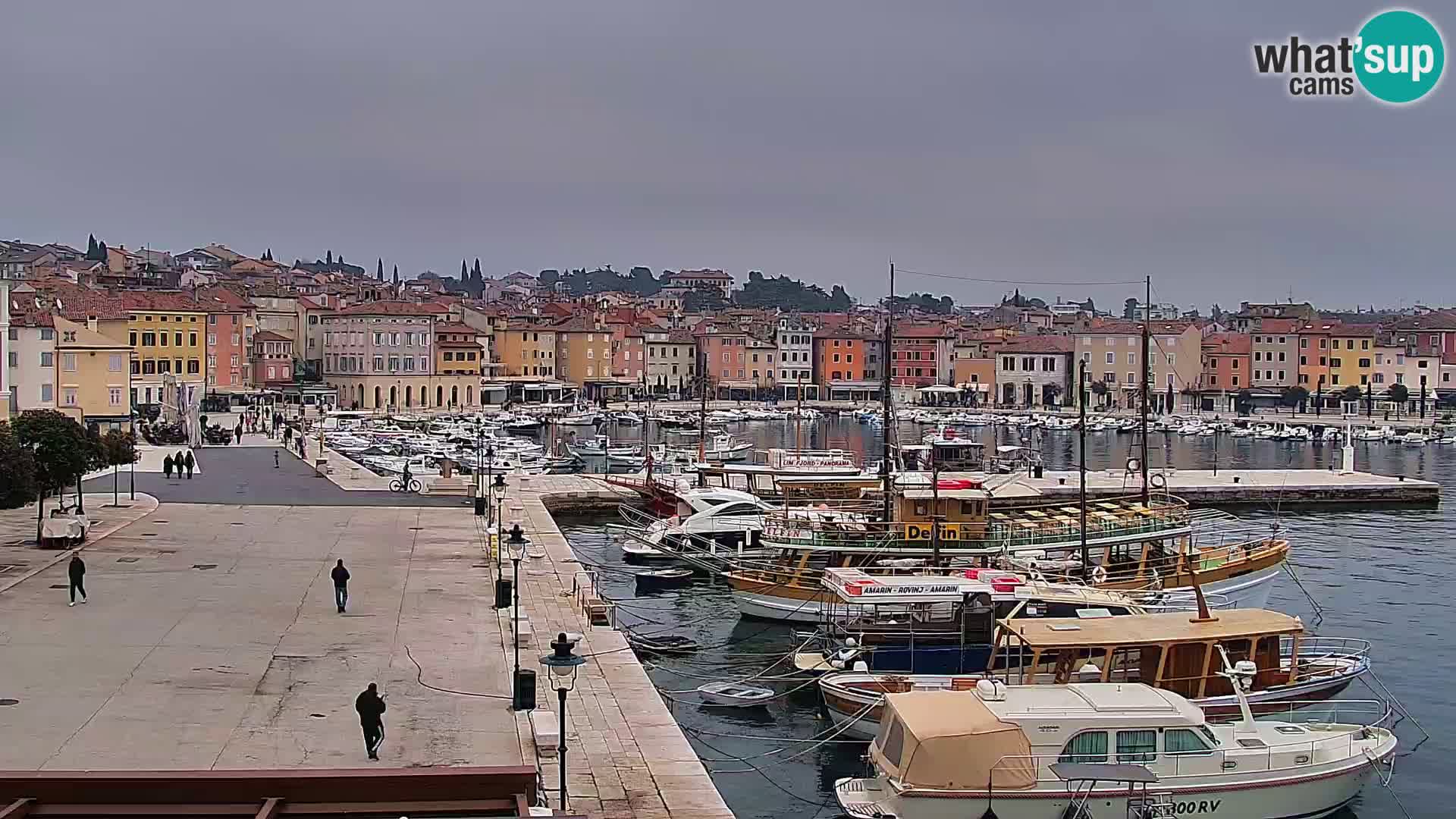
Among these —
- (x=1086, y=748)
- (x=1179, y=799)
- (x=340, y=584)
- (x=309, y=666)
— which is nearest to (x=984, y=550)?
(x=340, y=584)

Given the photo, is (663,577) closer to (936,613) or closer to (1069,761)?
(936,613)

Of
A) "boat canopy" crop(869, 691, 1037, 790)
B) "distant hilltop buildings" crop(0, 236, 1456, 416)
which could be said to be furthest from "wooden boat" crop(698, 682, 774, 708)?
"distant hilltop buildings" crop(0, 236, 1456, 416)

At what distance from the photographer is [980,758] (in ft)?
53.0

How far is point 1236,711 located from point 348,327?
99.1m

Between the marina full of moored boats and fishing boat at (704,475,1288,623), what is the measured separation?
0.05 meters

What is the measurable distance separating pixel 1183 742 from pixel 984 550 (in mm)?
14070

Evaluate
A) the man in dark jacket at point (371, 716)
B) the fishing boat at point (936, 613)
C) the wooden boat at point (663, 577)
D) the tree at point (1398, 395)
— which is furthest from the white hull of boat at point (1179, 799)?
the tree at point (1398, 395)

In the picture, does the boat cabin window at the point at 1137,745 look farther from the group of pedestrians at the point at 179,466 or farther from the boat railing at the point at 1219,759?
the group of pedestrians at the point at 179,466

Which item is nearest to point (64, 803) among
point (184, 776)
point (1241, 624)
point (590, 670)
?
point (184, 776)

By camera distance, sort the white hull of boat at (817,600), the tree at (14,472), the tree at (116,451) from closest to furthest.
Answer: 1. the white hull of boat at (817,600)
2. the tree at (14,472)
3. the tree at (116,451)

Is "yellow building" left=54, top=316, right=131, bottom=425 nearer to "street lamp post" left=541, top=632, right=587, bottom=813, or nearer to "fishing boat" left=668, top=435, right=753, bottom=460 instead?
"fishing boat" left=668, top=435, right=753, bottom=460

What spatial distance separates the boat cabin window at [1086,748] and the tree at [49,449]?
2167 cm

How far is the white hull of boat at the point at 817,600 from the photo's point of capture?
29.4 metres

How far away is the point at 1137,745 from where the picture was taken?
1667 centimetres
